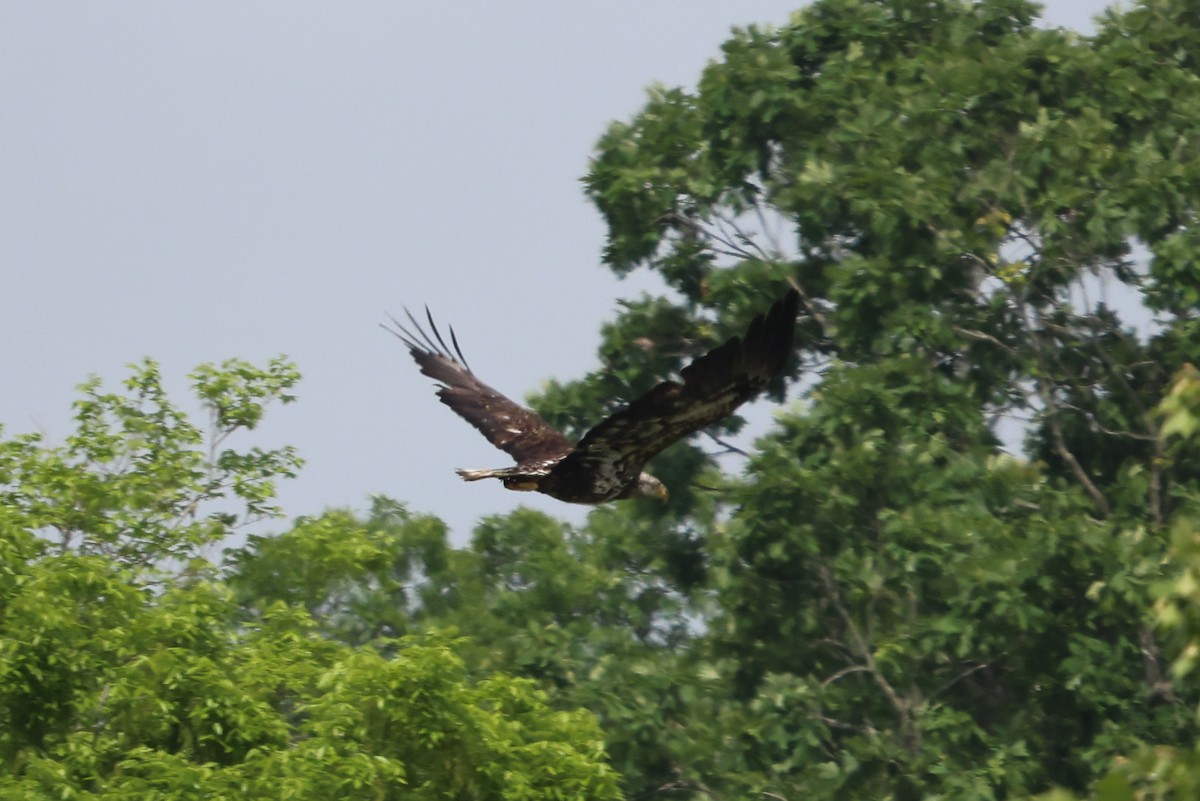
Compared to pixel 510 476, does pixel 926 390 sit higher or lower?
higher

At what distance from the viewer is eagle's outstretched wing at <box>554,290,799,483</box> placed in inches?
313

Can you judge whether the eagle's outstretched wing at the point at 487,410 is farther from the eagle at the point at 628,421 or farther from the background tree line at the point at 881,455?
the background tree line at the point at 881,455

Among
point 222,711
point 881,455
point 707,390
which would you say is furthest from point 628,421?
point 881,455

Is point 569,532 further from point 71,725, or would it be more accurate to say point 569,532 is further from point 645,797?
point 71,725

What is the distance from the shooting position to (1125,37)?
19656mm

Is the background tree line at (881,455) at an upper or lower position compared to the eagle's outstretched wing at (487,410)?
upper

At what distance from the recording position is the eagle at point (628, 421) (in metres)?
7.98

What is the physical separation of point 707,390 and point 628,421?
0.43 metres

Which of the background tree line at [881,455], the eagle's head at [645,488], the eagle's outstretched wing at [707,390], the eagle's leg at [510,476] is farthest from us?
the background tree line at [881,455]

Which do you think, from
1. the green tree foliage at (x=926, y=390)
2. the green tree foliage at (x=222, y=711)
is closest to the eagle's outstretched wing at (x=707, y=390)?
the green tree foliage at (x=222, y=711)

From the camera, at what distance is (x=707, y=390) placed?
26.6 feet

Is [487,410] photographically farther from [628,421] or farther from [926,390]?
[926,390]

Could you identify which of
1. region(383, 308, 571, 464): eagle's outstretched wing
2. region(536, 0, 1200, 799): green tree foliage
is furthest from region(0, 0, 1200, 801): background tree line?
region(383, 308, 571, 464): eagle's outstretched wing

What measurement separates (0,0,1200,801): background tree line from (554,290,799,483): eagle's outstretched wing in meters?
6.71
